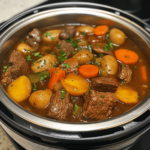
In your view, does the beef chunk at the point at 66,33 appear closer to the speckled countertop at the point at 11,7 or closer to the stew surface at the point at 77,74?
the stew surface at the point at 77,74

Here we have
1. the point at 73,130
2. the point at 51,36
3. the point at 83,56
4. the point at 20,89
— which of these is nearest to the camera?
the point at 73,130

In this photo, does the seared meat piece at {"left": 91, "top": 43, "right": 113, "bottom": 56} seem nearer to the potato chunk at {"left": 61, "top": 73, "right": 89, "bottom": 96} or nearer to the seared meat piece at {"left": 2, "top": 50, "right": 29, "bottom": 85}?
the potato chunk at {"left": 61, "top": 73, "right": 89, "bottom": 96}

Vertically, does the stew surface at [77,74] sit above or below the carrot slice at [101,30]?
below

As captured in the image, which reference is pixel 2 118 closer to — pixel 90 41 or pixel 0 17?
pixel 90 41

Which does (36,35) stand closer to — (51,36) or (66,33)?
(51,36)

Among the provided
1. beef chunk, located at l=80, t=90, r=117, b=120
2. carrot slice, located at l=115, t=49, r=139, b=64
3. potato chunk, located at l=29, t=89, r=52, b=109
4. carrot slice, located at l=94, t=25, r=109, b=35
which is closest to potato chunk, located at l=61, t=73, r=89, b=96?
beef chunk, located at l=80, t=90, r=117, b=120

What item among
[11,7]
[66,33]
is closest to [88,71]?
[66,33]

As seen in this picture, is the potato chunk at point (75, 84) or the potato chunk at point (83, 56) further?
the potato chunk at point (83, 56)

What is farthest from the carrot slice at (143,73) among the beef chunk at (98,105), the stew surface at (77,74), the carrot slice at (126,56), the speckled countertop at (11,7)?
the speckled countertop at (11,7)
